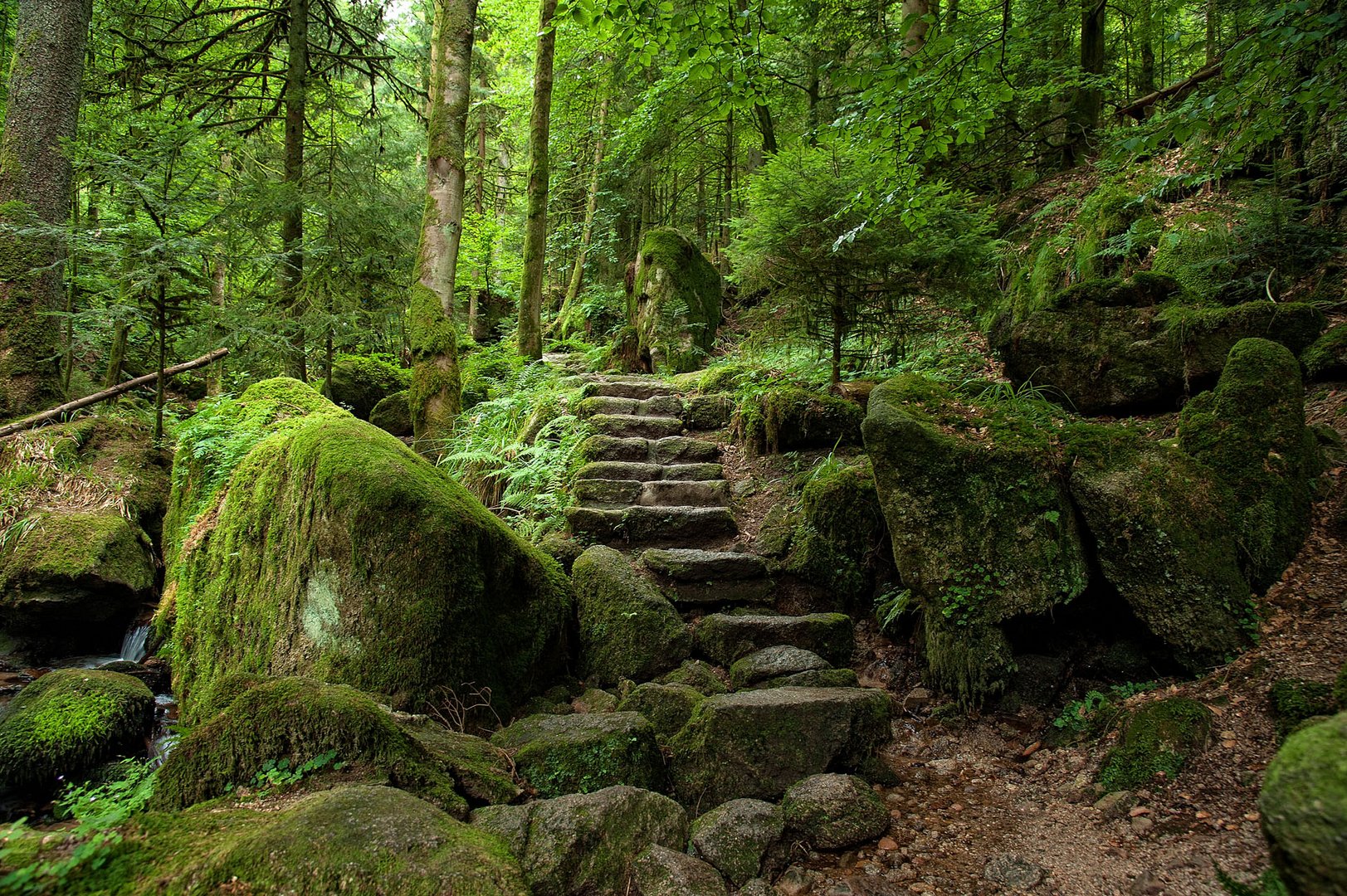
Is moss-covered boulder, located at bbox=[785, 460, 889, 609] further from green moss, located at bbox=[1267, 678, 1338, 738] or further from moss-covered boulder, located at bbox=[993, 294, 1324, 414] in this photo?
green moss, located at bbox=[1267, 678, 1338, 738]

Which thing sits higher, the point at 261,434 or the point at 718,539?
the point at 261,434

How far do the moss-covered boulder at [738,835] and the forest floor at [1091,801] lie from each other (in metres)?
0.17

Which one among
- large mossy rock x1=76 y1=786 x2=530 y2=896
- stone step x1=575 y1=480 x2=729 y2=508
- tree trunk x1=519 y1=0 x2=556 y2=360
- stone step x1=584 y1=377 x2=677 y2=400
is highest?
tree trunk x1=519 y1=0 x2=556 y2=360

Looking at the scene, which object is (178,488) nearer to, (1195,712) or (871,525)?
(871,525)

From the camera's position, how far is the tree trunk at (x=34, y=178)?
7.25 metres

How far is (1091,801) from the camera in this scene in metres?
3.02

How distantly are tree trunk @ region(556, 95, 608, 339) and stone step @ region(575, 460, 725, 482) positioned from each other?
1025 cm

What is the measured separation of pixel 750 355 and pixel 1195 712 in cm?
633

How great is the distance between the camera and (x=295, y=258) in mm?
9172

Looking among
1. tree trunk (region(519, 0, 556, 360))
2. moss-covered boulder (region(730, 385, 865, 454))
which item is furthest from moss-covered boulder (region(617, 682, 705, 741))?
tree trunk (region(519, 0, 556, 360))

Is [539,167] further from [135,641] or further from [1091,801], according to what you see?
[1091,801]

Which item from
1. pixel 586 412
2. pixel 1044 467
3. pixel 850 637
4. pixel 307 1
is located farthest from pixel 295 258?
pixel 1044 467

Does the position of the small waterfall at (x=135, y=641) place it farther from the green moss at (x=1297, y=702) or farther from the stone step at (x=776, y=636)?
the green moss at (x=1297, y=702)

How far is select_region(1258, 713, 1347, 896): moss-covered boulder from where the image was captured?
133 centimetres
